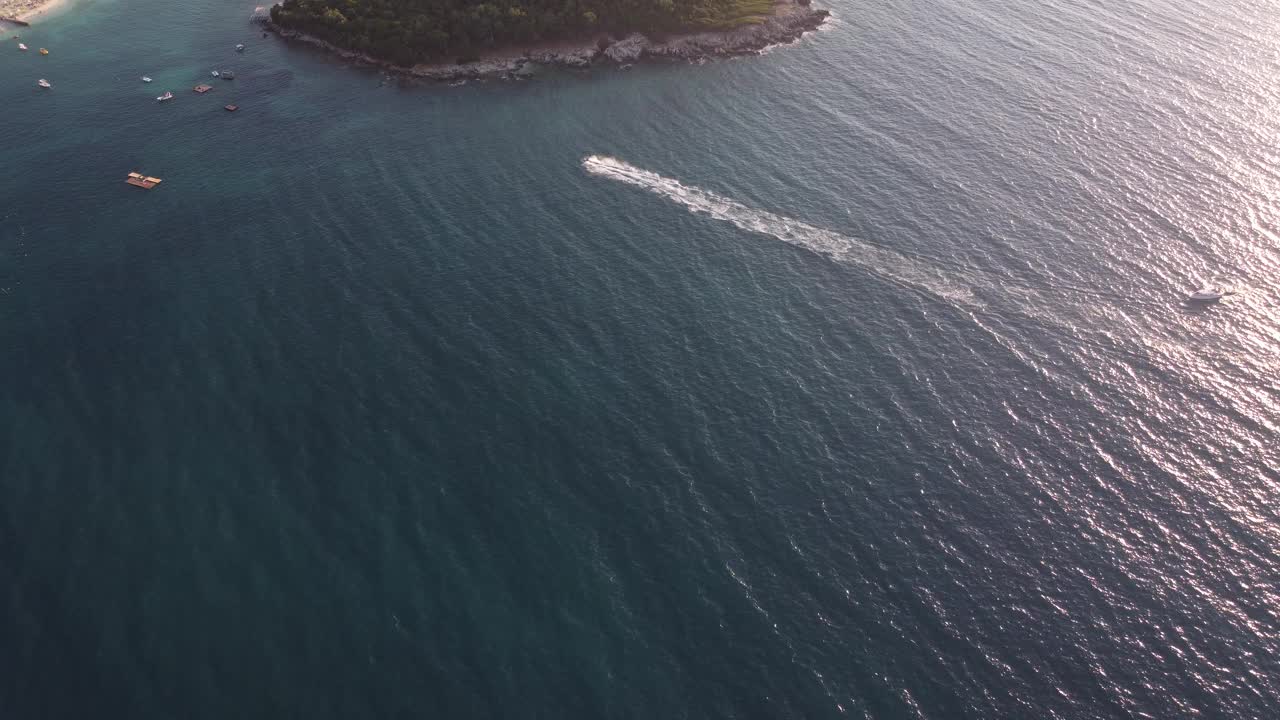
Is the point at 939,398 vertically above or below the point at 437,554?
above

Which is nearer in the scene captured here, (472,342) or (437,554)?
(437,554)

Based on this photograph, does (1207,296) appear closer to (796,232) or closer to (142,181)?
(796,232)

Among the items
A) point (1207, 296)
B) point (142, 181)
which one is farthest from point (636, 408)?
point (142, 181)

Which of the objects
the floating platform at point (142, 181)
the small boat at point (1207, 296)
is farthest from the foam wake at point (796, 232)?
the floating platform at point (142, 181)

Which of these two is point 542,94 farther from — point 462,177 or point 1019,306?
point 1019,306

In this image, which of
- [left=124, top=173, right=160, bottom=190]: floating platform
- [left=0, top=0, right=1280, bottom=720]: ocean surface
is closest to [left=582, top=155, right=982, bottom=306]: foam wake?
[left=0, top=0, right=1280, bottom=720]: ocean surface

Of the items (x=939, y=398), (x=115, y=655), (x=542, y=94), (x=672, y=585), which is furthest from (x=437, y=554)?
(x=542, y=94)

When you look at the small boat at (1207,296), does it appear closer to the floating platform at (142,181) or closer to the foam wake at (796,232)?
the foam wake at (796,232)
